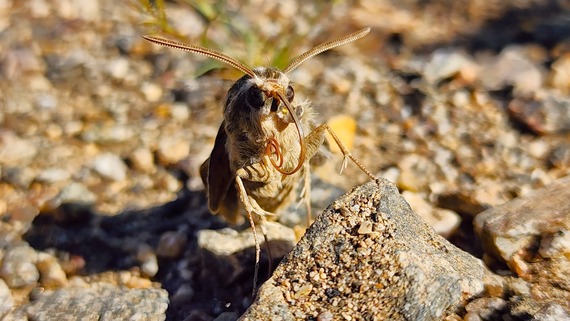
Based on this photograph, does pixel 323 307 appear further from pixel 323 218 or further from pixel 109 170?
pixel 109 170

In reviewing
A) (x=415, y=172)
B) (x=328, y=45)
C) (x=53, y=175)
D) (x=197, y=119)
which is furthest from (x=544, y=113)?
(x=53, y=175)

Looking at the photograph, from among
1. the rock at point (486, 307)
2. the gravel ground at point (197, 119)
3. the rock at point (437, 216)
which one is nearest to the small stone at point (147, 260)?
the gravel ground at point (197, 119)

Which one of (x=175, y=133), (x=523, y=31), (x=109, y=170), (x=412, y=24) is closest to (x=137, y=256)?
(x=109, y=170)

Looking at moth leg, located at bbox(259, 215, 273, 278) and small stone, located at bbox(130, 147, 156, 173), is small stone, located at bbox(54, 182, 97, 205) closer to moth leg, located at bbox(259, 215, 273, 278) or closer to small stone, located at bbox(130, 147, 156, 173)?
small stone, located at bbox(130, 147, 156, 173)

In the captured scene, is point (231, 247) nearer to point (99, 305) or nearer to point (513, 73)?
point (99, 305)

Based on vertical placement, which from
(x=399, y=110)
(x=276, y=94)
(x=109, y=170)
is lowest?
(x=109, y=170)

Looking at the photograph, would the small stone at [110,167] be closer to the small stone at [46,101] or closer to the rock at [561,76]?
the small stone at [46,101]

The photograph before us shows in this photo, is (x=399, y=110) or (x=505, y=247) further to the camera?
(x=399, y=110)
